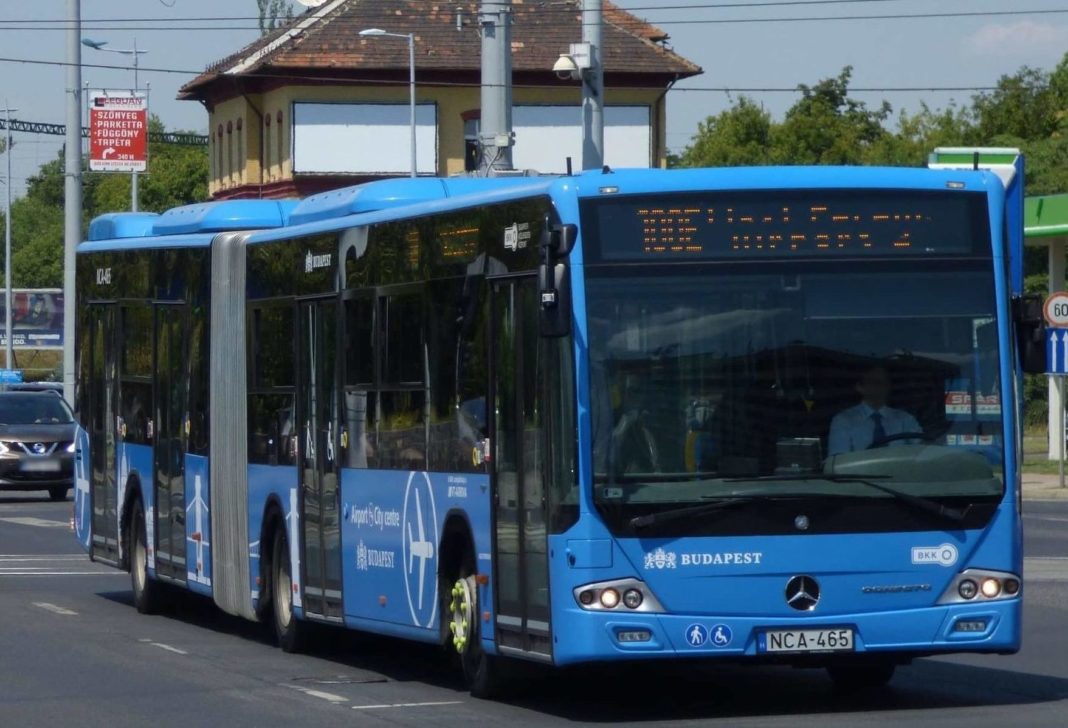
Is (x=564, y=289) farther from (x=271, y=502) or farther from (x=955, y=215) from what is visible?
(x=271, y=502)

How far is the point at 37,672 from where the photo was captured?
1433 cm

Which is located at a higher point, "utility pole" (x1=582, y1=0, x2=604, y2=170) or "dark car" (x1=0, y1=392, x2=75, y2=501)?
"utility pole" (x1=582, y1=0, x2=604, y2=170)

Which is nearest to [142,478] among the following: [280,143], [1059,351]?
[1059,351]

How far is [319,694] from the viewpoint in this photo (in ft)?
43.1

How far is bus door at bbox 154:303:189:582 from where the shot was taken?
721 inches

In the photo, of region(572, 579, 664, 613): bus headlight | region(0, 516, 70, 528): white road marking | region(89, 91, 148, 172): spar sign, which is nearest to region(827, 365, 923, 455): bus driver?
region(572, 579, 664, 613): bus headlight

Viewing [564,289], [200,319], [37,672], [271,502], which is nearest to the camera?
[564,289]

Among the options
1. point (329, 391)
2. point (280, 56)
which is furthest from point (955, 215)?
point (280, 56)

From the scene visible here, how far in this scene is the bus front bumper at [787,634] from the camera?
36.5 feet

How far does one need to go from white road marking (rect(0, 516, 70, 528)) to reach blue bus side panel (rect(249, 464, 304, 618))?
621 inches

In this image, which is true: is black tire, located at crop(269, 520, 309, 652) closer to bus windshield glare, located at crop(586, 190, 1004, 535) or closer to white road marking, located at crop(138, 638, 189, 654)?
white road marking, located at crop(138, 638, 189, 654)

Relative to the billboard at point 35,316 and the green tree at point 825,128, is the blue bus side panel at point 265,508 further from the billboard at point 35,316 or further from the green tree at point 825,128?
the billboard at point 35,316

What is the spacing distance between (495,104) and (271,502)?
8573 millimetres

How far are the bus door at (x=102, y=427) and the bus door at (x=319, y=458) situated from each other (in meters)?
4.92
